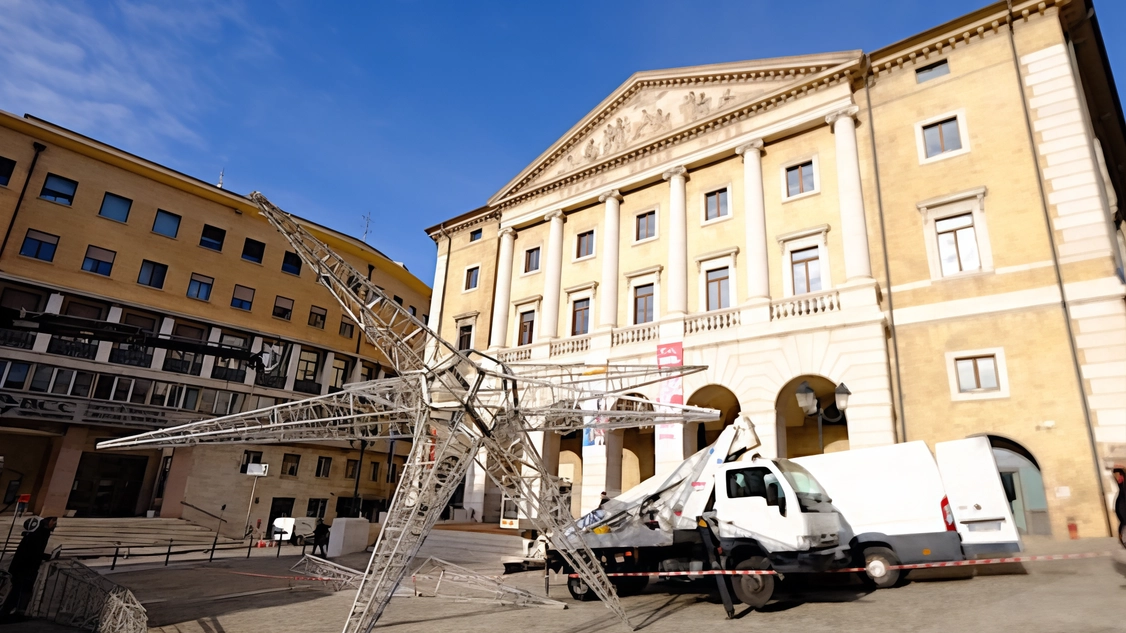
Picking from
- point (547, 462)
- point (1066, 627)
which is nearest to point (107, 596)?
point (1066, 627)

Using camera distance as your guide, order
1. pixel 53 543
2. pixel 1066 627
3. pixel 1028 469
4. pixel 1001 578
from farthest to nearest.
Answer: pixel 53 543, pixel 1028 469, pixel 1001 578, pixel 1066 627

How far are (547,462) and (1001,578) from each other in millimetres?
17752

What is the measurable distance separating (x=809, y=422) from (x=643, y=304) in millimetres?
8303

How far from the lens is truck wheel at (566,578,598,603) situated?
1280cm

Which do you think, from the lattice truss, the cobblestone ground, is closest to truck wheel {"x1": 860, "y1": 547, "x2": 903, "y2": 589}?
the cobblestone ground

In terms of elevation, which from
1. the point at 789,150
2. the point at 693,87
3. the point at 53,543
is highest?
the point at 693,87

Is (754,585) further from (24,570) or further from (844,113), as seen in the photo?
(844,113)

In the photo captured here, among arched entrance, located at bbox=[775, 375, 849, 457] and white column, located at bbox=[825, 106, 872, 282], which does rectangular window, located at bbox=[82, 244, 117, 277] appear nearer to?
arched entrance, located at bbox=[775, 375, 849, 457]

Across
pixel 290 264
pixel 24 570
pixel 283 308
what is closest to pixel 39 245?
pixel 283 308

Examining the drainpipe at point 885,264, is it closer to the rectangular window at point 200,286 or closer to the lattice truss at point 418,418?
the lattice truss at point 418,418

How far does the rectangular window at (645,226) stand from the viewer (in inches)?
1064

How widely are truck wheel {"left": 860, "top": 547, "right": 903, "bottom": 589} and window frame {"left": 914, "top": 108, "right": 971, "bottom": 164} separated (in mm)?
14297

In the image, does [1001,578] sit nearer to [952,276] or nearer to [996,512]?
[996,512]

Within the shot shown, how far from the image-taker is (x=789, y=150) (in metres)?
23.7
